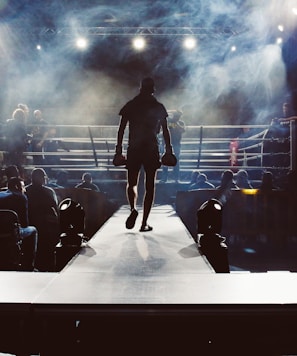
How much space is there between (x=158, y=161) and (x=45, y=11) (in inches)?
320

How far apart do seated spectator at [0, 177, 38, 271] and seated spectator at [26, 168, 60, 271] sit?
0.73 meters

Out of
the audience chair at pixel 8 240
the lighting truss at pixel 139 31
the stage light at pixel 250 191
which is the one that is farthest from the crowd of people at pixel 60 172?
the lighting truss at pixel 139 31

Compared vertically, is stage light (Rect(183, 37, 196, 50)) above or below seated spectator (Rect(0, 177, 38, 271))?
above

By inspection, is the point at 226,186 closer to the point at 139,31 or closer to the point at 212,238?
the point at 212,238

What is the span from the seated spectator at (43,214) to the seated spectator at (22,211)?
2.39 feet

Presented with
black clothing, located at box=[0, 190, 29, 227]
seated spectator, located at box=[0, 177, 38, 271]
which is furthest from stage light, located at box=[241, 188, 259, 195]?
black clothing, located at box=[0, 190, 29, 227]

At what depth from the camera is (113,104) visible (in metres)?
15.3

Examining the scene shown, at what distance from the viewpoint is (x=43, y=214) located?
6.14 m

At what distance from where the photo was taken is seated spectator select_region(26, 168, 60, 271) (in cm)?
602

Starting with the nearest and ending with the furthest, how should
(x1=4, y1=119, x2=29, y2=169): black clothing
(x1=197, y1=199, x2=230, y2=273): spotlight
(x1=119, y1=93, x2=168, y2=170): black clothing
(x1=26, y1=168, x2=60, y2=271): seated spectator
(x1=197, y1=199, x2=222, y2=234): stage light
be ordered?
1. (x1=197, y1=199, x2=230, y2=273): spotlight
2. (x1=197, y1=199, x2=222, y2=234): stage light
3. (x1=119, y1=93, x2=168, y2=170): black clothing
4. (x1=26, y1=168, x2=60, y2=271): seated spectator
5. (x1=4, y1=119, x2=29, y2=169): black clothing

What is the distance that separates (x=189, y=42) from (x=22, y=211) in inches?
363

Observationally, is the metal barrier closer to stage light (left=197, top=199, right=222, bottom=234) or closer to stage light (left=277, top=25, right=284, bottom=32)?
stage light (left=197, top=199, right=222, bottom=234)
